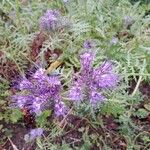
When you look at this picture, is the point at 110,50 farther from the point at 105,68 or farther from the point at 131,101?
the point at 105,68

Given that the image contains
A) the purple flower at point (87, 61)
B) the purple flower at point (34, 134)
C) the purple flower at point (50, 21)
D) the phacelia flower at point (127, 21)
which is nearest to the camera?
the purple flower at point (87, 61)

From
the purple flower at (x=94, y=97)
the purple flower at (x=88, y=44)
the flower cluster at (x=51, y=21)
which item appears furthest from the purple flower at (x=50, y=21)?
the purple flower at (x=94, y=97)

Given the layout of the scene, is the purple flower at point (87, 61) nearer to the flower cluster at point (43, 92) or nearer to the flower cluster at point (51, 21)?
the flower cluster at point (43, 92)

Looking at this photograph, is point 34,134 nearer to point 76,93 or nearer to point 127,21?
point 76,93

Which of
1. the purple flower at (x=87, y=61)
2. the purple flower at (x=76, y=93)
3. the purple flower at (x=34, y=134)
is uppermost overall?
the purple flower at (x=87, y=61)

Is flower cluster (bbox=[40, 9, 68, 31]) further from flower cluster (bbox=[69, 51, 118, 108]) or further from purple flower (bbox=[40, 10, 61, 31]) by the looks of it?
flower cluster (bbox=[69, 51, 118, 108])

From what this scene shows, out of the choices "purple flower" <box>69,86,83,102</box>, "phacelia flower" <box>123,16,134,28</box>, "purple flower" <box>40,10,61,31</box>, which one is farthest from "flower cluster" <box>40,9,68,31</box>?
"purple flower" <box>69,86,83,102</box>

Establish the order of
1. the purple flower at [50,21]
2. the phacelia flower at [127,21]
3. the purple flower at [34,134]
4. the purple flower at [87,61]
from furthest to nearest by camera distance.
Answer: the phacelia flower at [127,21] < the purple flower at [50,21] < the purple flower at [34,134] < the purple flower at [87,61]

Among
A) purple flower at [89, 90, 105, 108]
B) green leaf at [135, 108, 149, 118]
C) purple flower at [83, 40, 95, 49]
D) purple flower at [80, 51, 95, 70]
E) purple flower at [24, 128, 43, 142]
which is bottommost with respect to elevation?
→ green leaf at [135, 108, 149, 118]

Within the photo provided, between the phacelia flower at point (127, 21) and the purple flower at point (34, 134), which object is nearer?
the purple flower at point (34, 134)

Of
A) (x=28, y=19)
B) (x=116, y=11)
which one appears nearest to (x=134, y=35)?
(x=116, y=11)

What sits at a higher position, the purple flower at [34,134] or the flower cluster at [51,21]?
the flower cluster at [51,21]
